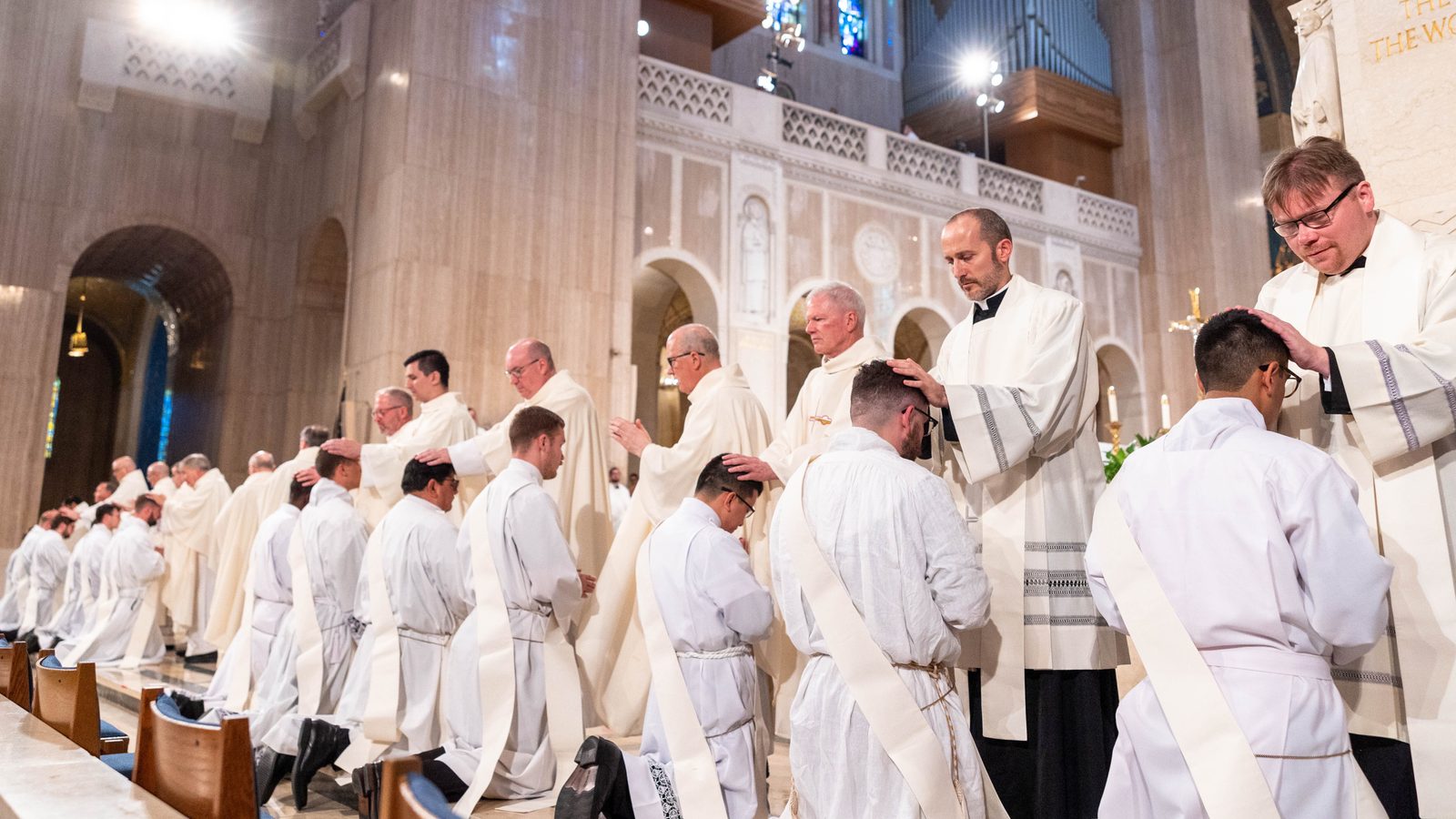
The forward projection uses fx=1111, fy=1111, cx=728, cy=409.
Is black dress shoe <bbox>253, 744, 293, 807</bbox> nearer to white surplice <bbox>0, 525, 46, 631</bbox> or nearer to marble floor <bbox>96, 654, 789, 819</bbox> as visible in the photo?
marble floor <bbox>96, 654, 789, 819</bbox>

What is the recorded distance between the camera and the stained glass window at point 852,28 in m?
18.8

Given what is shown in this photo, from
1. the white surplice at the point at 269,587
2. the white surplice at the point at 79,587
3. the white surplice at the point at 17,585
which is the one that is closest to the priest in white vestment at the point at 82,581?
the white surplice at the point at 79,587

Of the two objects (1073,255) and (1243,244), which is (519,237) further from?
(1243,244)

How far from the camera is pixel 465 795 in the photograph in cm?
428

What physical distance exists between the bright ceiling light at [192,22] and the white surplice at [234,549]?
676cm

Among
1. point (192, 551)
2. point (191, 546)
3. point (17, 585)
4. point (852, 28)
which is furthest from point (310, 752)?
point (852, 28)

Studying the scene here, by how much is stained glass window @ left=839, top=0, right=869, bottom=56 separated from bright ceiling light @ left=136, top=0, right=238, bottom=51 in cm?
966

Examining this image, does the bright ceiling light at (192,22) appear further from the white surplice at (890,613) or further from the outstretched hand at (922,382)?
the white surplice at (890,613)

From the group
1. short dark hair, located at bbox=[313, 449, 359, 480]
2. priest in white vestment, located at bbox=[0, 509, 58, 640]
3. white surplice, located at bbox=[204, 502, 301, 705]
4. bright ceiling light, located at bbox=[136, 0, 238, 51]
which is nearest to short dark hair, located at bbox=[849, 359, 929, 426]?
short dark hair, located at bbox=[313, 449, 359, 480]

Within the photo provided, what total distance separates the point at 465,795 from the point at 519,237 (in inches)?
320

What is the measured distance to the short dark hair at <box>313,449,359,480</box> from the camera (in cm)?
607

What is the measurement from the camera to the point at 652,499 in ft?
16.3

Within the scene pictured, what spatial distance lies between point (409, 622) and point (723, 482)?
2.04 meters

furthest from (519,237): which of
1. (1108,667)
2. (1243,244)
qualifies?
(1243,244)
